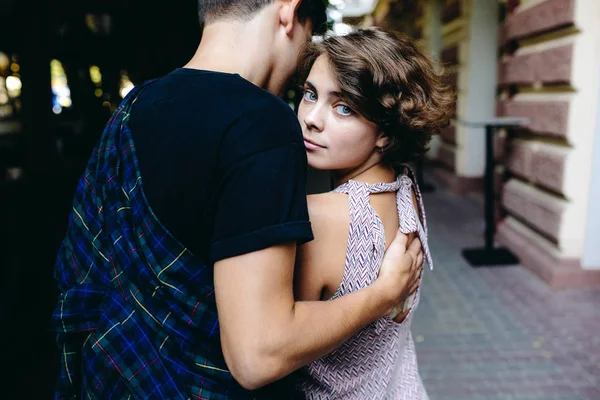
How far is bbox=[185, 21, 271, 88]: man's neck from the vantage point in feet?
3.99

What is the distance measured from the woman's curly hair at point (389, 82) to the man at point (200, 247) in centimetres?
22

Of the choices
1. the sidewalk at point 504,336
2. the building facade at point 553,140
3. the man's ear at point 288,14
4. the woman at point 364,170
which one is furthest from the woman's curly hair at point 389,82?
the building facade at point 553,140

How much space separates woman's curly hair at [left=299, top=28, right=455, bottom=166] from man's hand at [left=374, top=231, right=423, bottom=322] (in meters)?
0.27

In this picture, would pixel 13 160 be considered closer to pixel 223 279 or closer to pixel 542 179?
pixel 223 279

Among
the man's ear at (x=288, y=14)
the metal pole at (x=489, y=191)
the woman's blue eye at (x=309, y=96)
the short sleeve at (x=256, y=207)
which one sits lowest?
the metal pole at (x=489, y=191)

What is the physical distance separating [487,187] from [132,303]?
5093 mm

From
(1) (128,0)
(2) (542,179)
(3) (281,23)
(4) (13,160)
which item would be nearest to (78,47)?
(1) (128,0)

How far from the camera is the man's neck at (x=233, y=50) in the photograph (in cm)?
121

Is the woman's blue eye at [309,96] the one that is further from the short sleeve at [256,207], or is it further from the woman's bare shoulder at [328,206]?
the short sleeve at [256,207]

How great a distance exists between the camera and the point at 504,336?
395 cm

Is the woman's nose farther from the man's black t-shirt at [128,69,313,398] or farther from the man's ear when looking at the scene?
the man's black t-shirt at [128,69,313,398]

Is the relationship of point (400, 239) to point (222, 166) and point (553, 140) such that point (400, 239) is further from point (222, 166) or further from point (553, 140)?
point (553, 140)

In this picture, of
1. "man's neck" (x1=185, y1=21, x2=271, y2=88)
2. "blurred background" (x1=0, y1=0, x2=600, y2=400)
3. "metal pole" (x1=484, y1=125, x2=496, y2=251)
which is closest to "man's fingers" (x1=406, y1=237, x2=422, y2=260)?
"man's neck" (x1=185, y1=21, x2=271, y2=88)

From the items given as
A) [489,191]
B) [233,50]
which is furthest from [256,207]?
[489,191]
